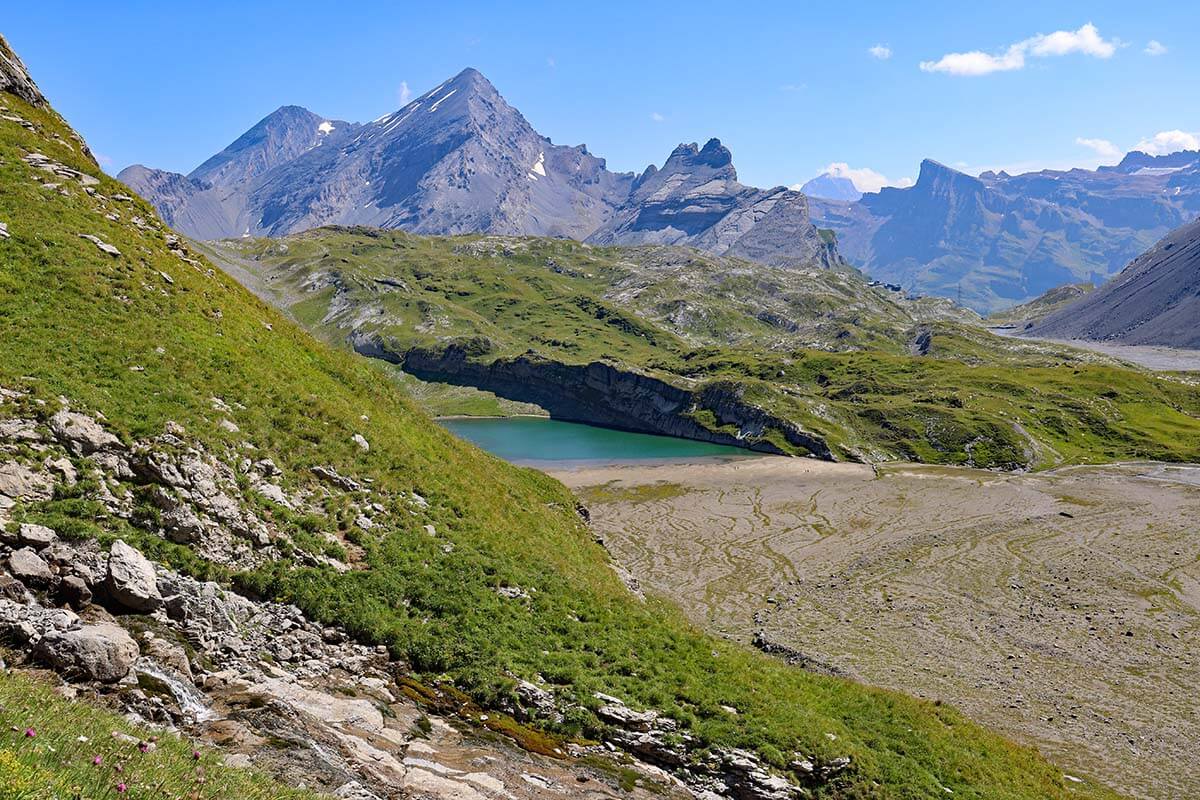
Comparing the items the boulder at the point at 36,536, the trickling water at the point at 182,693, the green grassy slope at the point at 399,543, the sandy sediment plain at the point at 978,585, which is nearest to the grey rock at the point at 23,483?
the green grassy slope at the point at 399,543

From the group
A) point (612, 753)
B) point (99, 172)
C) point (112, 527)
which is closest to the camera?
point (112, 527)

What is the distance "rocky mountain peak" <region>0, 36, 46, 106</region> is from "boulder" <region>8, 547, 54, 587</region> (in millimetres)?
44327

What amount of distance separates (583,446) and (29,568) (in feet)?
505

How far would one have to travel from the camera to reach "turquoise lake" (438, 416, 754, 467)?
150000mm

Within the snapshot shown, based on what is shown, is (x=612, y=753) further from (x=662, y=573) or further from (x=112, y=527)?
(x=662, y=573)

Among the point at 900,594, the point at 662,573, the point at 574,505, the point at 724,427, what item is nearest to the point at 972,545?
the point at 900,594

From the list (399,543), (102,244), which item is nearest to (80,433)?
(399,543)

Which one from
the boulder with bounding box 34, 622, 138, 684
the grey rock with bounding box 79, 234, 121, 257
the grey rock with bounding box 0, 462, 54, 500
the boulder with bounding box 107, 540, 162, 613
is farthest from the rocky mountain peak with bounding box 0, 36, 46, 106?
the boulder with bounding box 34, 622, 138, 684

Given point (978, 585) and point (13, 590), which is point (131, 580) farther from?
point (978, 585)

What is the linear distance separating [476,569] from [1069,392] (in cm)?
19264

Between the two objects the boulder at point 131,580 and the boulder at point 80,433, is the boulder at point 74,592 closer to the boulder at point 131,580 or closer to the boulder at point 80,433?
the boulder at point 131,580

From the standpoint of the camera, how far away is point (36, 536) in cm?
1659

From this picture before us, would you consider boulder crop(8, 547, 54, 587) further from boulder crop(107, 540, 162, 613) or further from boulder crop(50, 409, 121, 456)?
boulder crop(50, 409, 121, 456)

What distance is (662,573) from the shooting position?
2749 inches
